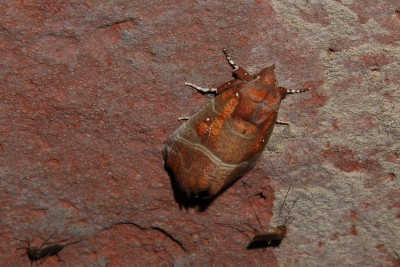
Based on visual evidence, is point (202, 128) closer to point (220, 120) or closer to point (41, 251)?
point (220, 120)

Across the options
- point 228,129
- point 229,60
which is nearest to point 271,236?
point 228,129

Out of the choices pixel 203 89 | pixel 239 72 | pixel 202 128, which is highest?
pixel 239 72

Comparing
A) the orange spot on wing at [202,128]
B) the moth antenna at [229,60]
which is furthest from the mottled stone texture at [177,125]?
the orange spot on wing at [202,128]

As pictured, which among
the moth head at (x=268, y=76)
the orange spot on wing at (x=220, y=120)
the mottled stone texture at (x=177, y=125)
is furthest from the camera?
the orange spot on wing at (x=220, y=120)

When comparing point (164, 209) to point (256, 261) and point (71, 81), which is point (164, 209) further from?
point (71, 81)

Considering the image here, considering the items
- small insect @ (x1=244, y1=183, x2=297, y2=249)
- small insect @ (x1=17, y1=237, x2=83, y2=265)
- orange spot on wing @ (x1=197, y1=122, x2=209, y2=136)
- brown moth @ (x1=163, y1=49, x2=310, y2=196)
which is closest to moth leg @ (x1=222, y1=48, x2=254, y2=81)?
brown moth @ (x1=163, y1=49, x2=310, y2=196)

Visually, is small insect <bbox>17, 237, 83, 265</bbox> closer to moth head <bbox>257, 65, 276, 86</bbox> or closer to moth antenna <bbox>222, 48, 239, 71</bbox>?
moth antenna <bbox>222, 48, 239, 71</bbox>

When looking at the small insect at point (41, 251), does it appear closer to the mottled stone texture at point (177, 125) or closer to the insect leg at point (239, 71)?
the mottled stone texture at point (177, 125)
